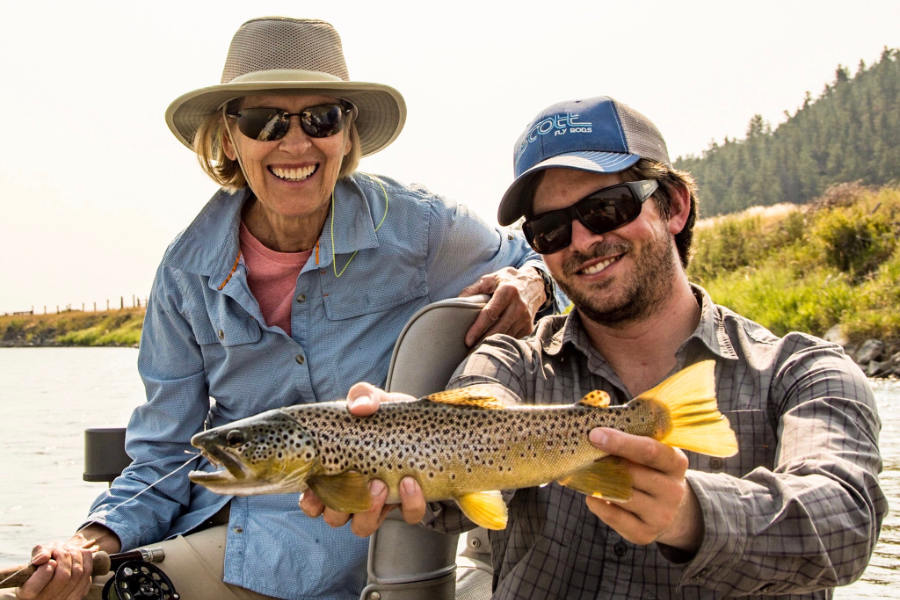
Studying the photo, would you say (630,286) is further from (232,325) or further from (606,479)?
(232,325)

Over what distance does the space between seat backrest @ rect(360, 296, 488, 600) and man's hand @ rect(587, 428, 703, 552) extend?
51.8 inches

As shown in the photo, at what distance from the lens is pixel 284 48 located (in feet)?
14.1

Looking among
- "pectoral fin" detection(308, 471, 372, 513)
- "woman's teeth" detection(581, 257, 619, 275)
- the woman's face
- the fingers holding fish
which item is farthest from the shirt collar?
the woman's face

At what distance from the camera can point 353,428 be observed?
271cm

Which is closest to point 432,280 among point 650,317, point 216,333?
point 216,333

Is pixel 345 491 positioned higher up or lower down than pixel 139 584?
higher up

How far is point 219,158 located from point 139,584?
2181 millimetres

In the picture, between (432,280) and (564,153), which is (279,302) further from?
(564,153)

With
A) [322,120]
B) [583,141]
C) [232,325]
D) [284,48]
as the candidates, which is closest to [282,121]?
[322,120]

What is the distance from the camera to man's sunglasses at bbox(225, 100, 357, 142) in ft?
13.4

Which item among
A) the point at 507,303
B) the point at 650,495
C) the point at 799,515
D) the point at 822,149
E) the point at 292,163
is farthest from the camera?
the point at 822,149

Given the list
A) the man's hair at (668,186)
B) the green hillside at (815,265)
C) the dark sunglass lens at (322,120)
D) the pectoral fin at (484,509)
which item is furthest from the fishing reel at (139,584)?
the green hillside at (815,265)

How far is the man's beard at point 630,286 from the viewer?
326 cm

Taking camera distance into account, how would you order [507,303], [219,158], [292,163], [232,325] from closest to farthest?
[507,303] < [292,163] < [232,325] < [219,158]
